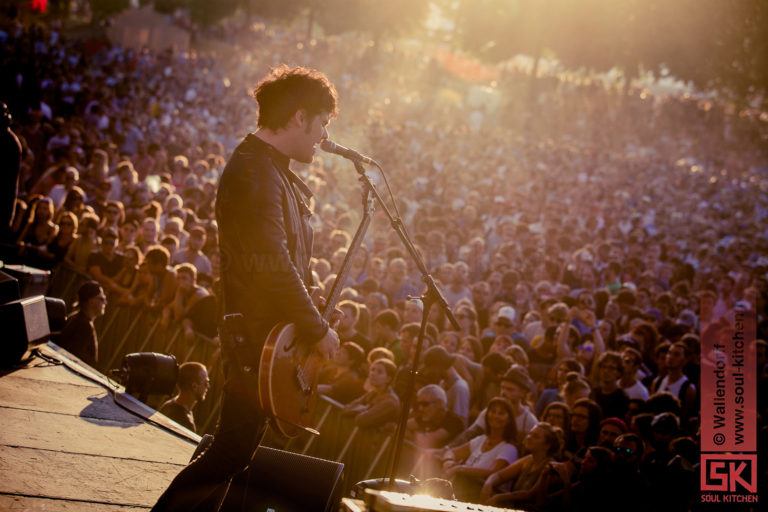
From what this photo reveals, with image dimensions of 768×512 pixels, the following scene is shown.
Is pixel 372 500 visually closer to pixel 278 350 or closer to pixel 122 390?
pixel 278 350

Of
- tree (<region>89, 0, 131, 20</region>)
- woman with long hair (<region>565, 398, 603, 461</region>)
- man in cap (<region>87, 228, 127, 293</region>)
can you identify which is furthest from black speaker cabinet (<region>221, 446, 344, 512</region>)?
tree (<region>89, 0, 131, 20</region>)

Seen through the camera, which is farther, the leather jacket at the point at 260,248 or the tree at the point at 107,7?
the tree at the point at 107,7

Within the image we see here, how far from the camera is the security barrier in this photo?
526cm

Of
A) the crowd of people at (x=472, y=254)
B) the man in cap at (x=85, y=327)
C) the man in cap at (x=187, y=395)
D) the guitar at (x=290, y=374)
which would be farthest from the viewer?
the man in cap at (x=85, y=327)

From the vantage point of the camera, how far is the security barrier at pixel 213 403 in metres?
5.26

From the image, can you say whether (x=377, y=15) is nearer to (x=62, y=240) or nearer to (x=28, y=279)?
(x=62, y=240)

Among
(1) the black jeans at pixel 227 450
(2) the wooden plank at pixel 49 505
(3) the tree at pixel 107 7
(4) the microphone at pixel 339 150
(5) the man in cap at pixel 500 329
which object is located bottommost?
(2) the wooden plank at pixel 49 505

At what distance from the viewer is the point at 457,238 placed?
36.0 ft

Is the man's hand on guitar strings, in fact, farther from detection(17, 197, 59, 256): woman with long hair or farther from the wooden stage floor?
detection(17, 197, 59, 256): woman with long hair

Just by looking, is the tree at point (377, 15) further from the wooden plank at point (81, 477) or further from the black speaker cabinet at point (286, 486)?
the black speaker cabinet at point (286, 486)

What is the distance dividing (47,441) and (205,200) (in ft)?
26.7

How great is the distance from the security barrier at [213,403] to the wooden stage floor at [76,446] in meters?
0.71

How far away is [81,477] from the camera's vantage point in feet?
10.9

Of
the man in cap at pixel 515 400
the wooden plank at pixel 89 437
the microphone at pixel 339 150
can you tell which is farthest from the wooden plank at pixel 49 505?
the man in cap at pixel 515 400
